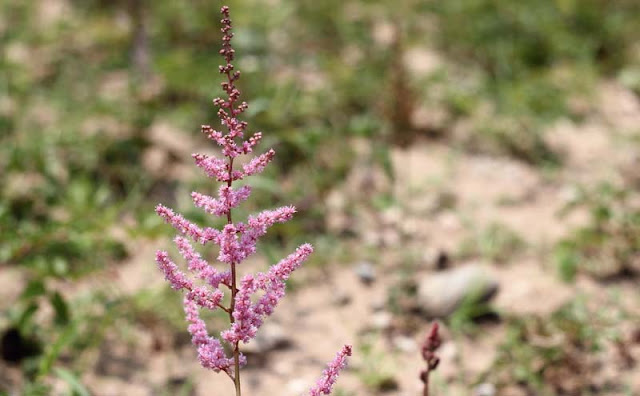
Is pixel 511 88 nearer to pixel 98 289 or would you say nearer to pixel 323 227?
pixel 323 227

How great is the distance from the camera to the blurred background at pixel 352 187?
3225mm

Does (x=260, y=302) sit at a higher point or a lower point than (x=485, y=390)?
lower

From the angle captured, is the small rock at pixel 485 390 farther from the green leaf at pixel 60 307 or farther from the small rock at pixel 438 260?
the green leaf at pixel 60 307

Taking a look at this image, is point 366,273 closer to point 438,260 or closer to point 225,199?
point 438,260

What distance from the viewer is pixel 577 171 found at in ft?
15.4

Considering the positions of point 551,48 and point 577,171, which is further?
point 551,48

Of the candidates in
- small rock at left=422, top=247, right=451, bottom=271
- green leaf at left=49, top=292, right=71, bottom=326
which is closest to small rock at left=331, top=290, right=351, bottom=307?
small rock at left=422, top=247, right=451, bottom=271

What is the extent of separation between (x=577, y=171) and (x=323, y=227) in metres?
1.66

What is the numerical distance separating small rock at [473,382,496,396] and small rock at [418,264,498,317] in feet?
1.53

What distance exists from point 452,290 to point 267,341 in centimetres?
87

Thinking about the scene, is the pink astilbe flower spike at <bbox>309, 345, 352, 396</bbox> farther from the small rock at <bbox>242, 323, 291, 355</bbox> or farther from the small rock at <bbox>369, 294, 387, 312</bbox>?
the small rock at <bbox>369, 294, 387, 312</bbox>

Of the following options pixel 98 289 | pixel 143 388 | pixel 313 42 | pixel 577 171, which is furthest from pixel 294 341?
pixel 313 42

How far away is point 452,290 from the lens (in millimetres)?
3551

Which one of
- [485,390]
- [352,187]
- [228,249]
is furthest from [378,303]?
[228,249]
